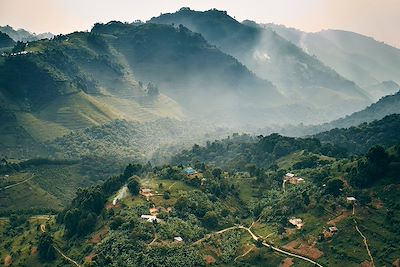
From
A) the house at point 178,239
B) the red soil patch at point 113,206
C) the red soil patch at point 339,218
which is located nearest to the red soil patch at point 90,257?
the red soil patch at point 113,206

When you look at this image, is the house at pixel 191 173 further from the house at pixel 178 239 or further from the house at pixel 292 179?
the house at pixel 178 239

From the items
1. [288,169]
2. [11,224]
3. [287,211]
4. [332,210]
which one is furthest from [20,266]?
[288,169]

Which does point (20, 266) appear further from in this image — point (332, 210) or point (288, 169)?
point (288, 169)

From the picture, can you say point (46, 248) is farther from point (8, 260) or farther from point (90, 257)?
point (90, 257)

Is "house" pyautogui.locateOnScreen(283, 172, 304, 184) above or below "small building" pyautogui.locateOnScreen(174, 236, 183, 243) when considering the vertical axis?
above

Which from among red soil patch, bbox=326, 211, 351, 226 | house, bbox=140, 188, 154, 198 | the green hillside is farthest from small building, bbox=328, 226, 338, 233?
house, bbox=140, 188, 154, 198

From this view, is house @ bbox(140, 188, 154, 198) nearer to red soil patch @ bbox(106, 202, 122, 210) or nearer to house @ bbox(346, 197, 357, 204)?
red soil patch @ bbox(106, 202, 122, 210)
